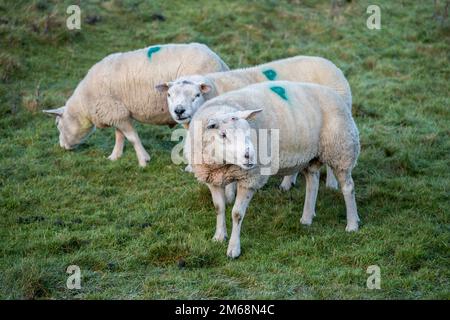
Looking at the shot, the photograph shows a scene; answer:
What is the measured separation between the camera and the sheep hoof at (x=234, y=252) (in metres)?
6.10

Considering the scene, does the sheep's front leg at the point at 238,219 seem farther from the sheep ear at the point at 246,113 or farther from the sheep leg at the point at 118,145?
the sheep leg at the point at 118,145

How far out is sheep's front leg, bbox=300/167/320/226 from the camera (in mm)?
6973

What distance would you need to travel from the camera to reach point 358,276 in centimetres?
566

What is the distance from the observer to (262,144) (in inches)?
244

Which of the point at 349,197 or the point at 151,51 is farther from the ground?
the point at 151,51

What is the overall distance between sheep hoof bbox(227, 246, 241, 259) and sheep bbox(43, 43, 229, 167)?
9.91ft

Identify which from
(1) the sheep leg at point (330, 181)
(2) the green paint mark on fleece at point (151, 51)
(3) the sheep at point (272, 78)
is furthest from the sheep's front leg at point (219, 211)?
(2) the green paint mark on fleece at point (151, 51)

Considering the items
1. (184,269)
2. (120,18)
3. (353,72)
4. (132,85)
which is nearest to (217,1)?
(120,18)

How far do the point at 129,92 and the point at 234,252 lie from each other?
11.6 feet

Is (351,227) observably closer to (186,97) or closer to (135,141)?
(186,97)

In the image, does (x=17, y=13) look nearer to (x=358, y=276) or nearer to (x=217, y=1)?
(x=217, y=1)

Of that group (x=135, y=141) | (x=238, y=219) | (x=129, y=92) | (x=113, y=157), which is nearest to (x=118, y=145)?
(x=113, y=157)

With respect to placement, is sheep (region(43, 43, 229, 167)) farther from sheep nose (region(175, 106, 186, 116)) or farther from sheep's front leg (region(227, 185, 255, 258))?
sheep's front leg (region(227, 185, 255, 258))
